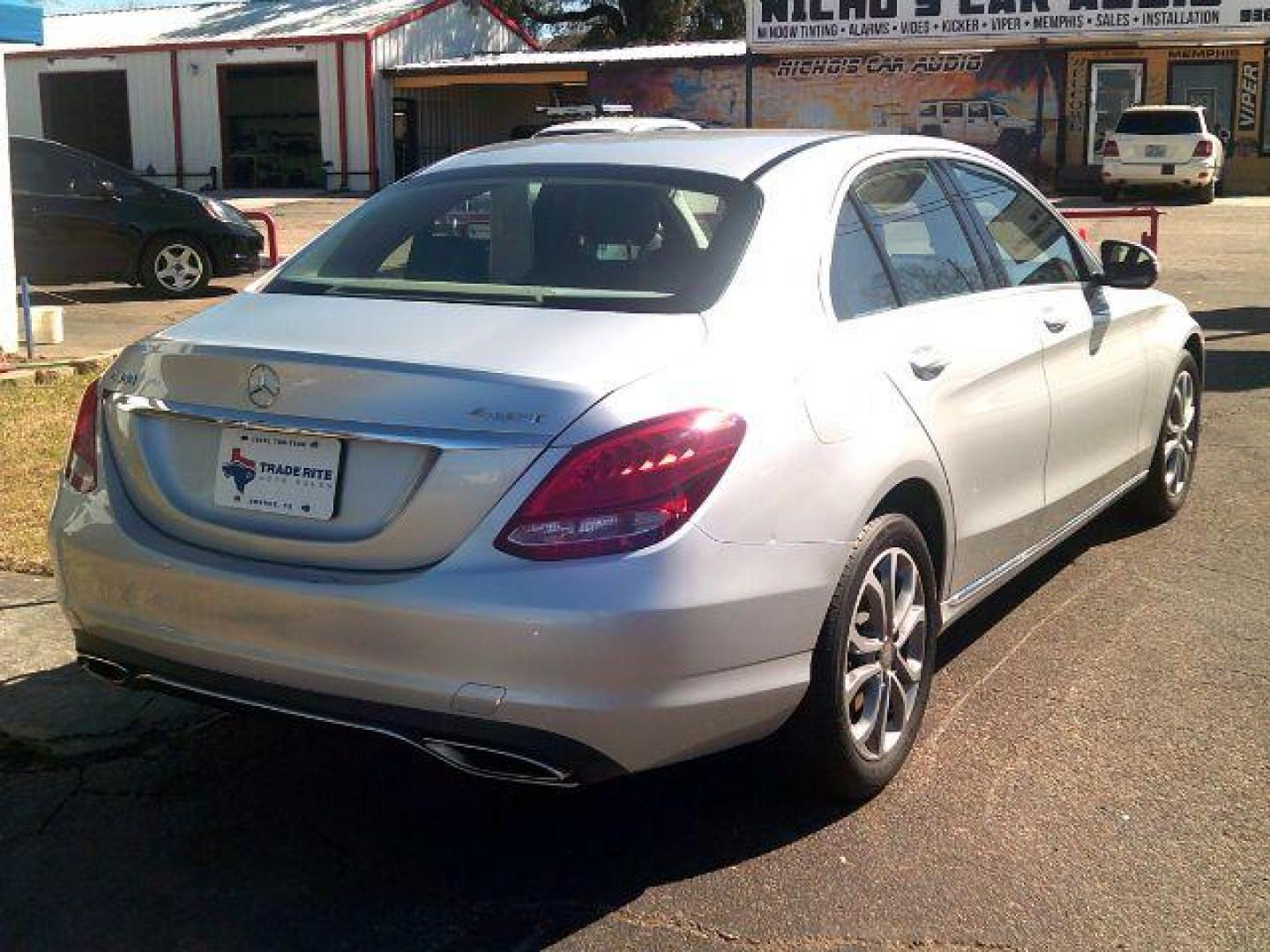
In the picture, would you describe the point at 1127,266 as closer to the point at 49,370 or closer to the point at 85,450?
the point at 85,450

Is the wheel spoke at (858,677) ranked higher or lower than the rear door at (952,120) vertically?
lower

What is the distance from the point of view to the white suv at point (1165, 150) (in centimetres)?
2798

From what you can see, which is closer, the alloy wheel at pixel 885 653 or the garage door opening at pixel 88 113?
the alloy wheel at pixel 885 653

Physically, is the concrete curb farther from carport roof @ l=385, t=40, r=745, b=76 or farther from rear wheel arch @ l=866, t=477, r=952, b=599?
carport roof @ l=385, t=40, r=745, b=76

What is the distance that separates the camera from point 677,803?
12.6 feet

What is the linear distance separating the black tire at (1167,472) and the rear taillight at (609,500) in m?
3.62

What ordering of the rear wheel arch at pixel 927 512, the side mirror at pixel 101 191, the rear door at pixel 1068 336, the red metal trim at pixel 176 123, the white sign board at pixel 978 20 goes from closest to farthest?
the rear wheel arch at pixel 927 512
the rear door at pixel 1068 336
the side mirror at pixel 101 191
the white sign board at pixel 978 20
the red metal trim at pixel 176 123

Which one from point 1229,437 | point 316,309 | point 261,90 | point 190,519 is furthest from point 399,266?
point 261,90

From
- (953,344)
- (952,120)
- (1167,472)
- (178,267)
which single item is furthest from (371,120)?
(953,344)

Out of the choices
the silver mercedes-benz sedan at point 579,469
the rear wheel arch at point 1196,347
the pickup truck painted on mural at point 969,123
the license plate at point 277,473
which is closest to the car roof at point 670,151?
the silver mercedes-benz sedan at point 579,469

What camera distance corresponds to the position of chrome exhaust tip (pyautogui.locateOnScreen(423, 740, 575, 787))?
3104 millimetres

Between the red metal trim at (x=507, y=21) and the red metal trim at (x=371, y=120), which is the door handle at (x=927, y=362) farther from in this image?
the red metal trim at (x=507, y=21)

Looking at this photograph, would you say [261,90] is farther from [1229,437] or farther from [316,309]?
[316,309]

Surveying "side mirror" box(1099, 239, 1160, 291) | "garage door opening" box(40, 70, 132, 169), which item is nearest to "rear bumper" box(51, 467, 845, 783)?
"side mirror" box(1099, 239, 1160, 291)
